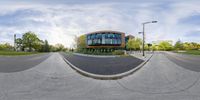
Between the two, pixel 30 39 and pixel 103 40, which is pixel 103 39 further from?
pixel 30 39

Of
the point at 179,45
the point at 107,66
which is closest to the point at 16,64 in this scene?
the point at 107,66

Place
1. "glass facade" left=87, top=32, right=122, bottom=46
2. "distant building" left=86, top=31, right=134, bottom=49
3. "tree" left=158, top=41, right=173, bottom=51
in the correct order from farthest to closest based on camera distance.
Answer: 1. "tree" left=158, top=41, right=173, bottom=51
2. "glass facade" left=87, top=32, right=122, bottom=46
3. "distant building" left=86, top=31, right=134, bottom=49

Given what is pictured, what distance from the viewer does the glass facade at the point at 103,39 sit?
8156cm

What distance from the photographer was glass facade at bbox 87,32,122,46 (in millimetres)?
81562

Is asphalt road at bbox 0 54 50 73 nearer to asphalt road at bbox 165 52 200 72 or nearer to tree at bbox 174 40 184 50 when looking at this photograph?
asphalt road at bbox 165 52 200 72

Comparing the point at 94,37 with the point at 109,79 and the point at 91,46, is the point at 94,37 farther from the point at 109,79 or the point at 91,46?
the point at 109,79

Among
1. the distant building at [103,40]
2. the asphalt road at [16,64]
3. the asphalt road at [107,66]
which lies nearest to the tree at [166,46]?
the distant building at [103,40]

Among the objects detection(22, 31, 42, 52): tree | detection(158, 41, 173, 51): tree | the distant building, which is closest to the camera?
detection(22, 31, 42, 52): tree

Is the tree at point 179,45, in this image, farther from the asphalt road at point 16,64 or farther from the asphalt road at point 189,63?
the asphalt road at point 16,64

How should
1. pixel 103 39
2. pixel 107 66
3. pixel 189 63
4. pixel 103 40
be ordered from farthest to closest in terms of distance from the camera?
pixel 103 40
pixel 103 39
pixel 189 63
pixel 107 66

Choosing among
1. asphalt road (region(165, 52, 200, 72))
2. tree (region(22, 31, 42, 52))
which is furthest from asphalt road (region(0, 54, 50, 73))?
asphalt road (region(165, 52, 200, 72))

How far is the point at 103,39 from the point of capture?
8144 centimetres

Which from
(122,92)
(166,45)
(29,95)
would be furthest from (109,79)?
(166,45)

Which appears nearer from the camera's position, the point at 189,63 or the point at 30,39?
the point at 189,63
